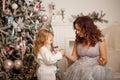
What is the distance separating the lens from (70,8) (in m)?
4.84

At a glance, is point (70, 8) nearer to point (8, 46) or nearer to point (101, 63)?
point (8, 46)

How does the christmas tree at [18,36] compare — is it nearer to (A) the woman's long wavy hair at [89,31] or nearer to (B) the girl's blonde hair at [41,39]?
(B) the girl's blonde hair at [41,39]

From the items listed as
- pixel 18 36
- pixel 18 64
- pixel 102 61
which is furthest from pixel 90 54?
pixel 18 36

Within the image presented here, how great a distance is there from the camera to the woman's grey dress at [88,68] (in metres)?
2.96

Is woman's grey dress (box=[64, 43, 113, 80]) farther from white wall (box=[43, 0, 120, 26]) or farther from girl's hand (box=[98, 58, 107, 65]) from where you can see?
white wall (box=[43, 0, 120, 26])

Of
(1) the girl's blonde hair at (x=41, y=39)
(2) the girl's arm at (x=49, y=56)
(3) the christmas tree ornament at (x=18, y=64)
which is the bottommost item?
(3) the christmas tree ornament at (x=18, y=64)

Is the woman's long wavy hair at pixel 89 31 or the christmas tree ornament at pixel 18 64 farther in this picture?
the christmas tree ornament at pixel 18 64

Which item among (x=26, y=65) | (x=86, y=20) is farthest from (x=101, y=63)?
(x=26, y=65)

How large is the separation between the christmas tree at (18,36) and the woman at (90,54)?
3.77 feet

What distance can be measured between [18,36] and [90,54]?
1504 millimetres

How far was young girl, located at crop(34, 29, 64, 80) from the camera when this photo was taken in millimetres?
3021

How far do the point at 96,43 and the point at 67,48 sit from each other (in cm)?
164

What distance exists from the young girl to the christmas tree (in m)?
0.96

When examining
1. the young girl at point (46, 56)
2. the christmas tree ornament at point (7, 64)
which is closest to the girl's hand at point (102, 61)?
the young girl at point (46, 56)
